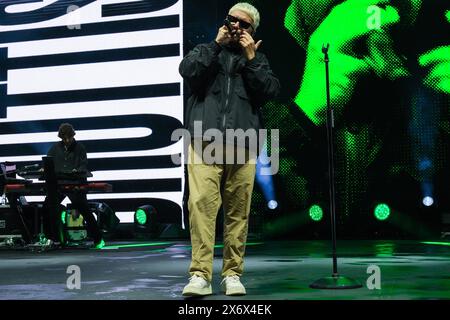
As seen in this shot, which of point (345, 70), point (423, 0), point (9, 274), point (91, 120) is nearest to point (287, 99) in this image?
point (345, 70)

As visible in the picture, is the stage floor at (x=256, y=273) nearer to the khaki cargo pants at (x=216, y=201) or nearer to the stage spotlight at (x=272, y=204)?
the khaki cargo pants at (x=216, y=201)

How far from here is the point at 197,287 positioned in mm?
2820

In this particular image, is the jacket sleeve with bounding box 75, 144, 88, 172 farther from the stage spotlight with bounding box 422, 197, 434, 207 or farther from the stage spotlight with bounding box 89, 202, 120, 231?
the stage spotlight with bounding box 422, 197, 434, 207

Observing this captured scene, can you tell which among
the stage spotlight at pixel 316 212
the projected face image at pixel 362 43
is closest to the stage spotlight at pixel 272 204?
the stage spotlight at pixel 316 212

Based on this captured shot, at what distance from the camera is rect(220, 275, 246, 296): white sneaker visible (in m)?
2.87

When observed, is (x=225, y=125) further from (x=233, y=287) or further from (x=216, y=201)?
(x=233, y=287)

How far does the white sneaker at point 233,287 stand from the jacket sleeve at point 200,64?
2.91ft

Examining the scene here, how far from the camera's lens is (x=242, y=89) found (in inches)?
119

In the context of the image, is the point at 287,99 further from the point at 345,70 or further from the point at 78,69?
the point at 78,69

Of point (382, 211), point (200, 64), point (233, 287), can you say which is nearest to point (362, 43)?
point (382, 211)

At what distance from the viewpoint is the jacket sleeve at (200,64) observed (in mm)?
2914

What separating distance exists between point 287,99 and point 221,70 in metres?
5.02

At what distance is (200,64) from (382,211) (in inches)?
206

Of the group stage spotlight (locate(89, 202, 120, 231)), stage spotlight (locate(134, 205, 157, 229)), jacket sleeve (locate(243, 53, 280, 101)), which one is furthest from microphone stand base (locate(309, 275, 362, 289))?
stage spotlight (locate(134, 205, 157, 229))
